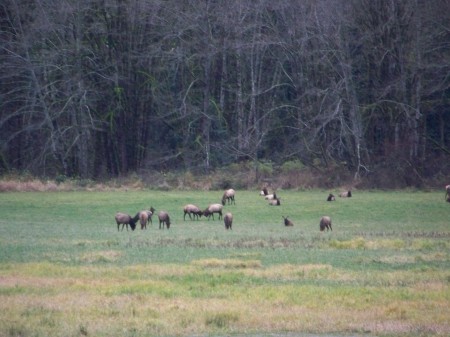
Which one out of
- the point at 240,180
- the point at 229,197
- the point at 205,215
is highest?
the point at 240,180

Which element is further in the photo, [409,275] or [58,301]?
[409,275]

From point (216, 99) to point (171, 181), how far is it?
34.9 ft

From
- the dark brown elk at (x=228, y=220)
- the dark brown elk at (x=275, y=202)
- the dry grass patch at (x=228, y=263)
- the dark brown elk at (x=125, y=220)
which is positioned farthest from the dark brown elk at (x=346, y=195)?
the dry grass patch at (x=228, y=263)

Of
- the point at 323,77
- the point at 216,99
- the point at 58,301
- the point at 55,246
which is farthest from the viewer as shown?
the point at 216,99

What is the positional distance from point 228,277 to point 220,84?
39.1 meters

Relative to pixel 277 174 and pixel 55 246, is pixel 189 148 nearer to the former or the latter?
pixel 277 174

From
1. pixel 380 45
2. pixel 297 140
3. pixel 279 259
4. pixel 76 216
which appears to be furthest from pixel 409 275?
pixel 297 140

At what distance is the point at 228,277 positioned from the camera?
18000 millimetres

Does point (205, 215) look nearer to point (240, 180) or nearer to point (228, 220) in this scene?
point (228, 220)

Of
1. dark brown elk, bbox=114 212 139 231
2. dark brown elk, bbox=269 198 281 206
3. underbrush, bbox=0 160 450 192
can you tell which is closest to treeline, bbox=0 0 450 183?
underbrush, bbox=0 160 450 192

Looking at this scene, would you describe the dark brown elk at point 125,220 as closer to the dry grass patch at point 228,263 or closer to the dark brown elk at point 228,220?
the dark brown elk at point 228,220

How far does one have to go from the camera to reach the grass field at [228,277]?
44.8ft

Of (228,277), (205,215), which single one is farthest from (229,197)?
(228,277)

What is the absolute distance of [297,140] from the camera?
178 ft
